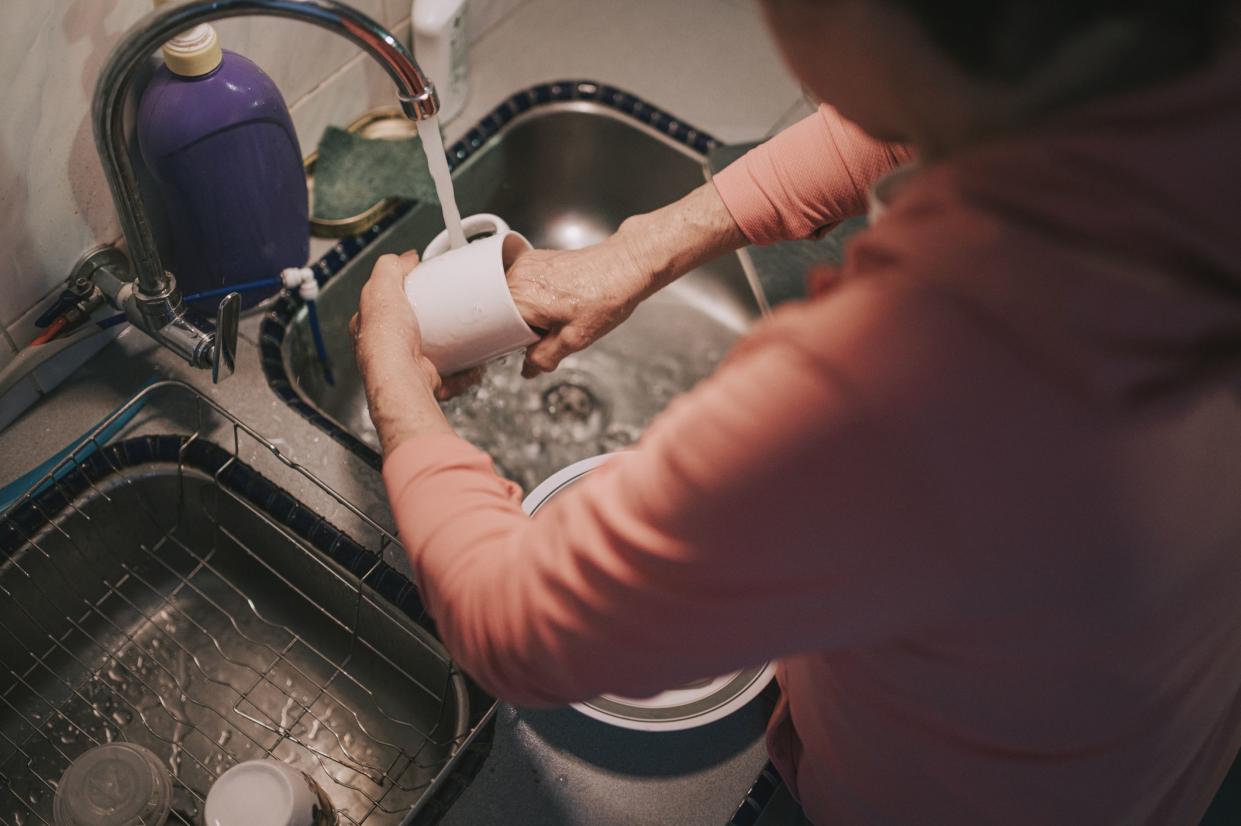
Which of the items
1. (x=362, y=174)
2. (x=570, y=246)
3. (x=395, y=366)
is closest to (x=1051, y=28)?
(x=395, y=366)

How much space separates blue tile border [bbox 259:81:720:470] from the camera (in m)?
1.03

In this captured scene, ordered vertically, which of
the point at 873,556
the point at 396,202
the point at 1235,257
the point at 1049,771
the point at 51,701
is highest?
the point at 1235,257

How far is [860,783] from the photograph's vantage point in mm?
690

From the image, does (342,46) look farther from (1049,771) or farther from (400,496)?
(1049,771)

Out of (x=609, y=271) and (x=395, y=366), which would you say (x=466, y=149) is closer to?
(x=609, y=271)

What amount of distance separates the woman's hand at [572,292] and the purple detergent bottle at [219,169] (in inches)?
10.8

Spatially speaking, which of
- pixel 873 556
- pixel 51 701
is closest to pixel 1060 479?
pixel 873 556

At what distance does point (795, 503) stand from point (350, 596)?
0.63 metres

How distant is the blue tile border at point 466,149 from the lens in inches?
40.4

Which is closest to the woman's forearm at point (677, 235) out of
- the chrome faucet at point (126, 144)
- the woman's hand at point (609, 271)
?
the woman's hand at point (609, 271)

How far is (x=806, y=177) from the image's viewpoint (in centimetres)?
88

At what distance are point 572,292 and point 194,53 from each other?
1.24 ft

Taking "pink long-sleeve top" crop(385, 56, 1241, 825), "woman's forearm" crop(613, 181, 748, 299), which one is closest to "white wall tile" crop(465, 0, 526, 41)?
"woman's forearm" crop(613, 181, 748, 299)

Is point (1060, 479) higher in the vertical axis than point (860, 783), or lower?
higher
